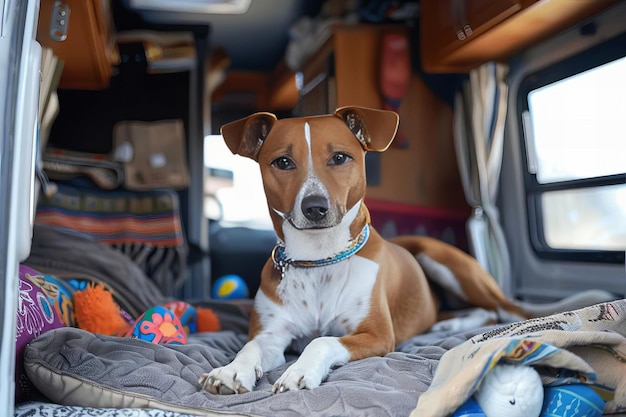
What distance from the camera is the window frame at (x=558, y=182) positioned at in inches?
113

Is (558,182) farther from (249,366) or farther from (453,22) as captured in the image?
(249,366)

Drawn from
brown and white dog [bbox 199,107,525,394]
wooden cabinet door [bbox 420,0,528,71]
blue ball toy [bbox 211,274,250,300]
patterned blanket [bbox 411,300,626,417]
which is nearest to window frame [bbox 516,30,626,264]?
wooden cabinet door [bbox 420,0,528,71]

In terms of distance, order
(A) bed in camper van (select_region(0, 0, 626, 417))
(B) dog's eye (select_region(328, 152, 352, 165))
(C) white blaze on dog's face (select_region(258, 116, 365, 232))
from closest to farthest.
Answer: (A) bed in camper van (select_region(0, 0, 626, 417)) → (C) white blaze on dog's face (select_region(258, 116, 365, 232)) → (B) dog's eye (select_region(328, 152, 352, 165))

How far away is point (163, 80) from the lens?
436cm

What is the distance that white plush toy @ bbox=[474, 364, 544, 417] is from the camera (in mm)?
1260

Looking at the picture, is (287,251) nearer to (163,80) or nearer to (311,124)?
(311,124)

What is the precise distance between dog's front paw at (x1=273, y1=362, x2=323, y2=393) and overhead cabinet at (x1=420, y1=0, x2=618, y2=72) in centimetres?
187

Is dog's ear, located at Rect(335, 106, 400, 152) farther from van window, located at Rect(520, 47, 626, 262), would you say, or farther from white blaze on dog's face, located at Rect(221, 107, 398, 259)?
van window, located at Rect(520, 47, 626, 262)

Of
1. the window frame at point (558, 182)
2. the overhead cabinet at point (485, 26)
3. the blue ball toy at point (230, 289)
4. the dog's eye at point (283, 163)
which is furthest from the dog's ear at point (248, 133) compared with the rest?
the blue ball toy at point (230, 289)

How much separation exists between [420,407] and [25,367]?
996mm

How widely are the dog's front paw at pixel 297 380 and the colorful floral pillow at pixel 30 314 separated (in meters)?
0.64

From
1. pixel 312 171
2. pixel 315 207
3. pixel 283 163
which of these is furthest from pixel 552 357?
pixel 283 163

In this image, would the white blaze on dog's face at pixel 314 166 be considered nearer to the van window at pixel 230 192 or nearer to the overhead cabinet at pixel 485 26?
the overhead cabinet at pixel 485 26

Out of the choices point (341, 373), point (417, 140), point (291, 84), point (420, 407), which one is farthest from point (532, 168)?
point (420, 407)
